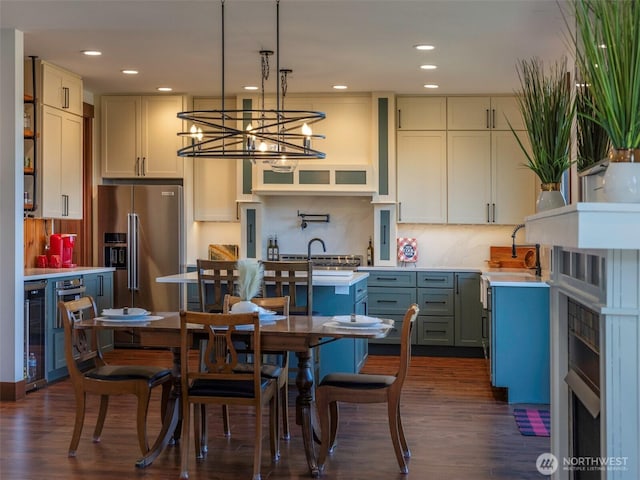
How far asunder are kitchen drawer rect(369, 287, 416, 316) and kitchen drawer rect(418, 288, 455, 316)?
4.4 inches

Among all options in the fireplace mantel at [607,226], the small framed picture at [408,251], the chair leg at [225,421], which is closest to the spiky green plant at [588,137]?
the fireplace mantel at [607,226]

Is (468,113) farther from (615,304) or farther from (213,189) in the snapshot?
(615,304)

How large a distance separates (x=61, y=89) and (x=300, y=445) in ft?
13.6

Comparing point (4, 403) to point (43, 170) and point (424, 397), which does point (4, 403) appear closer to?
point (43, 170)

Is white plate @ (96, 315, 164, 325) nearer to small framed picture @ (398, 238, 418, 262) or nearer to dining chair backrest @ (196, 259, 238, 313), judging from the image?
dining chair backrest @ (196, 259, 238, 313)

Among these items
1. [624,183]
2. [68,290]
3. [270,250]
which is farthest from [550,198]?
[270,250]

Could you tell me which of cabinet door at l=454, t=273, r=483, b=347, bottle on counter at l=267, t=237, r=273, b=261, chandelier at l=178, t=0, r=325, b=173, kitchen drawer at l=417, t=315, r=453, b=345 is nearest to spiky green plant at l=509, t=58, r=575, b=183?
chandelier at l=178, t=0, r=325, b=173

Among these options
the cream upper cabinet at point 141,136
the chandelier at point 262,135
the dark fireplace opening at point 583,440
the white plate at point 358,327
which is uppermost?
the cream upper cabinet at point 141,136

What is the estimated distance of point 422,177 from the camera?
7801mm

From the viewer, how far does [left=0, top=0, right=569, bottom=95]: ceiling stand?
484 cm

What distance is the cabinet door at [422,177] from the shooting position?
25.5 ft

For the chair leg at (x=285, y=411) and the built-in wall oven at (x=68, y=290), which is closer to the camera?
the chair leg at (x=285, y=411)

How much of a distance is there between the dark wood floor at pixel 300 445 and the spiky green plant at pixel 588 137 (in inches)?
67.4

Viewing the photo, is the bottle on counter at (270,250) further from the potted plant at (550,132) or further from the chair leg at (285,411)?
the potted plant at (550,132)
